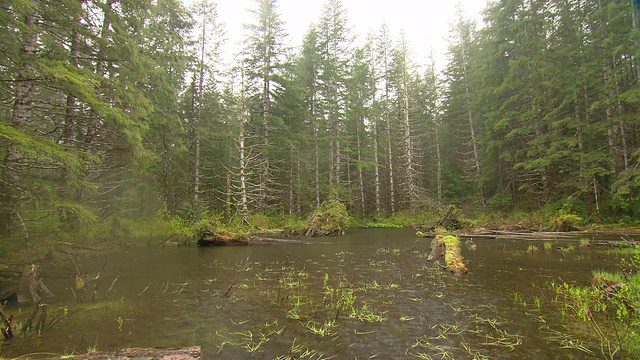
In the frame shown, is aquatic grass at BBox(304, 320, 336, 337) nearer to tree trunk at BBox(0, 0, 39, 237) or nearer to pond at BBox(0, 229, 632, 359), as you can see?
pond at BBox(0, 229, 632, 359)

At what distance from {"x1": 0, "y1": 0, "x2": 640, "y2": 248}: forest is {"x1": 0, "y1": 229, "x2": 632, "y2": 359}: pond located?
326cm

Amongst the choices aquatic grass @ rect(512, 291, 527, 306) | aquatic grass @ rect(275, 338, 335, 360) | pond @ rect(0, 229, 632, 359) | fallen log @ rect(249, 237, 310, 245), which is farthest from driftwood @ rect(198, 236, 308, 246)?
aquatic grass @ rect(275, 338, 335, 360)

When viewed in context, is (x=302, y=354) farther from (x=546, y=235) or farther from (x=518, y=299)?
(x=546, y=235)

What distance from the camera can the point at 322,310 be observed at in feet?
14.6

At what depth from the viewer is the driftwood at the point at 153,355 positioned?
2.42 meters

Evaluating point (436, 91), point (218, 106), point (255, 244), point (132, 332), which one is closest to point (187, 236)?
point (255, 244)

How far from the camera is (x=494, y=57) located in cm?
2430

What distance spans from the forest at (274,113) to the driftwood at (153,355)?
4727 millimetres

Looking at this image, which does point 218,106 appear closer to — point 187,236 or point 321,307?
point 187,236

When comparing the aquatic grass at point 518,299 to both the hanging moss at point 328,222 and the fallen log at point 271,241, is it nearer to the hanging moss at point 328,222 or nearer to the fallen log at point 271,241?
the fallen log at point 271,241

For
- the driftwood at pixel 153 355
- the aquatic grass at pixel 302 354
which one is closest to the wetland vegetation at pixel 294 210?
the aquatic grass at pixel 302 354

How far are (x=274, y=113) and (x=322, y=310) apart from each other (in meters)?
22.8

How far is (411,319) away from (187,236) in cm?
1204

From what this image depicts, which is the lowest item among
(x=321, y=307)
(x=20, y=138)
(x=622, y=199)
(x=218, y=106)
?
(x=321, y=307)
